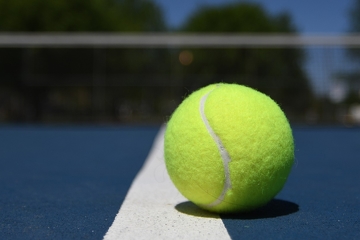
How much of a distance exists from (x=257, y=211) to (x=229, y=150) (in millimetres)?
497

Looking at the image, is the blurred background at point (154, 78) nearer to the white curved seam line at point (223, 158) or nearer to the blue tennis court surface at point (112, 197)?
the blue tennis court surface at point (112, 197)

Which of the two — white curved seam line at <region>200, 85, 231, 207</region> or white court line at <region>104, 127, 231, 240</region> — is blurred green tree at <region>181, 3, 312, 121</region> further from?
white curved seam line at <region>200, 85, 231, 207</region>

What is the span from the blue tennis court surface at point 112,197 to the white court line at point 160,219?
0.8 inches

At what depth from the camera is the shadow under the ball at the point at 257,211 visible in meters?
2.73

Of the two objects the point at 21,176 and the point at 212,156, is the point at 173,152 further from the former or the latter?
the point at 21,176

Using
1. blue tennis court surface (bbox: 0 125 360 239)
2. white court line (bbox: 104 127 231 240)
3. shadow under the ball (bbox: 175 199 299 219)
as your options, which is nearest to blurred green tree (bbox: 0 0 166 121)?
blue tennis court surface (bbox: 0 125 360 239)

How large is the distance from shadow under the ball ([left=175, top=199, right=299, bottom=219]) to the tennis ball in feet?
0.14

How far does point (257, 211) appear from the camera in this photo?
2.85 metres

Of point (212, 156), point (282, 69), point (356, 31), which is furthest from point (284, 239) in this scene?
point (356, 31)

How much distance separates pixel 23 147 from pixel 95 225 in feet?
17.2

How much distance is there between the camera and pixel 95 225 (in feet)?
8.20

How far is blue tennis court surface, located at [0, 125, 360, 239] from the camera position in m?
2.41

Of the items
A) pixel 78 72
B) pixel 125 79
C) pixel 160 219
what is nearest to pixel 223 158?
pixel 160 219

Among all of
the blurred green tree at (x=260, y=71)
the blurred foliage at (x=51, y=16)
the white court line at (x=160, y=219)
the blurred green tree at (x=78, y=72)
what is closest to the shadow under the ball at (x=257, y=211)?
the white court line at (x=160, y=219)
